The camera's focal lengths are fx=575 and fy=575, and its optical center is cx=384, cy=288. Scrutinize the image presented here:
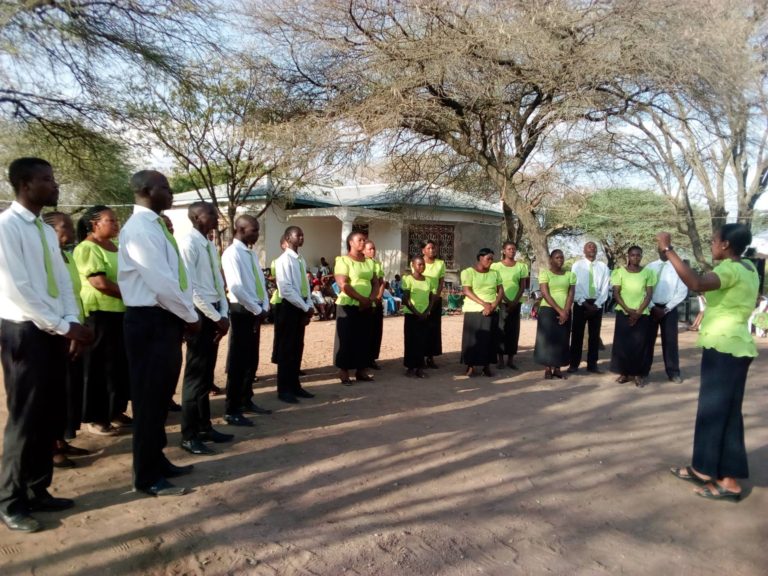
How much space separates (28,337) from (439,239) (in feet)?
58.4

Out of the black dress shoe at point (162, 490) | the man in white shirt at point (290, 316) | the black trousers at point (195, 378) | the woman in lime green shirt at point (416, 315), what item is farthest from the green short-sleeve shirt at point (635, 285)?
the black dress shoe at point (162, 490)

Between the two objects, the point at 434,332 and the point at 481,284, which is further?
the point at 434,332

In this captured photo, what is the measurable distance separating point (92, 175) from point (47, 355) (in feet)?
28.2

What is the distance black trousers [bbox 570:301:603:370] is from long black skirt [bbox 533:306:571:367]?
47cm

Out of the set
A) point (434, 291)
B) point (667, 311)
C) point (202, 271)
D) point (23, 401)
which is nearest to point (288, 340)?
point (202, 271)

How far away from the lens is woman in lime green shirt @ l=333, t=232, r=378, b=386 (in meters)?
6.79

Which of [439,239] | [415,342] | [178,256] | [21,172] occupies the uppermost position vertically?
[439,239]

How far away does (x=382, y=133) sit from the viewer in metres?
9.32

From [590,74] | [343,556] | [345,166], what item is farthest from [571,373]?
[343,556]

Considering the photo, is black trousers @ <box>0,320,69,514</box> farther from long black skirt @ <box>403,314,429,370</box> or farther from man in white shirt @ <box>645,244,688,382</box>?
man in white shirt @ <box>645,244,688,382</box>

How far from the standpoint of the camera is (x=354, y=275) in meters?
6.79

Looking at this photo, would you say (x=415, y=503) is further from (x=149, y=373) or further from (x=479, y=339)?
(x=479, y=339)

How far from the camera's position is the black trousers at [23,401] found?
3.09 meters

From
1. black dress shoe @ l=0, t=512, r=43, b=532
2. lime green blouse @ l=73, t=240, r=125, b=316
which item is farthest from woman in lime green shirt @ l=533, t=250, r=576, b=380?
black dress shoe @ l=0, t=512, r=43, b=532
